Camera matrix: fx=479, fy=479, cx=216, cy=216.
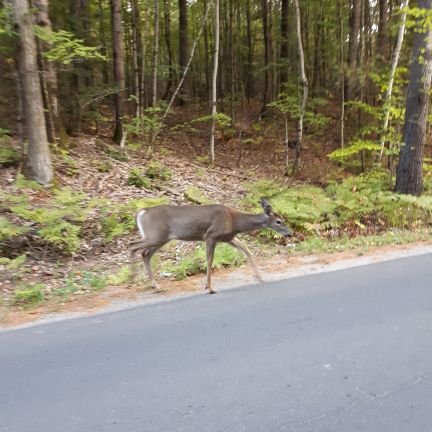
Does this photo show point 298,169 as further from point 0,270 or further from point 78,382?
point 78,382

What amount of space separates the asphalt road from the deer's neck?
4.44 feet

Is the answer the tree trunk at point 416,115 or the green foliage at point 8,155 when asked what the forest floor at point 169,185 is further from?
the tree trunk at point 416,115

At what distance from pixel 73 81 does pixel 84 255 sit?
404 inches

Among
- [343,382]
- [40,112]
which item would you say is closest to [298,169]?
[40,112]

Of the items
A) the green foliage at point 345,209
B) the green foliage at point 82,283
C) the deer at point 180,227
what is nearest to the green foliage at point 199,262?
the deer at point 180,227

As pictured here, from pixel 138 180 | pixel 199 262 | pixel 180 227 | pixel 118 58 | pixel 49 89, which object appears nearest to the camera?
pixel 180 227

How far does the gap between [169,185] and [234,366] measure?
9.47 metres

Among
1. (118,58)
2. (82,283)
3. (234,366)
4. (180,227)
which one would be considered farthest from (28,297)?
(118,58)

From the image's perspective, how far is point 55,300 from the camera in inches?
282

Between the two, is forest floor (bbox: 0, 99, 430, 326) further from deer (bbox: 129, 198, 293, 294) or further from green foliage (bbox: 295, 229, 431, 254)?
deer (bbox: 129, 198, 293, 294)

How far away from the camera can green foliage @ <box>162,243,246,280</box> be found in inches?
325

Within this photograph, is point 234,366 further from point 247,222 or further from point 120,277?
point 120,277

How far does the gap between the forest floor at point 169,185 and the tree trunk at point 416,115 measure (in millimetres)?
3602

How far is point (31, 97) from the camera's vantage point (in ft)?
36.6
